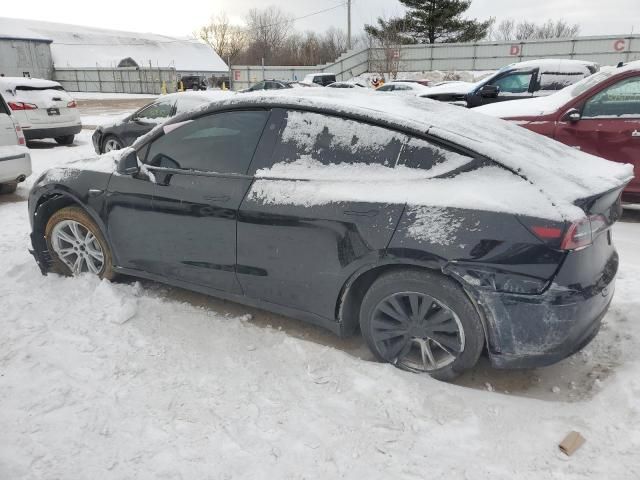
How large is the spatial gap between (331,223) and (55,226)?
254cm

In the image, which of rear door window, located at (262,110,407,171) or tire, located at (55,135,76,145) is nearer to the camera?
rear door window, located at (262,110,407,171)

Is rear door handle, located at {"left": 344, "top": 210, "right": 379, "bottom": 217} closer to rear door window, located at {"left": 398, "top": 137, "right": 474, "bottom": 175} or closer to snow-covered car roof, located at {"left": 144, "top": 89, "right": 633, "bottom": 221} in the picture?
rear door window, located at {"left": 398, "top": 137, "right": 474, "bottom": 175}

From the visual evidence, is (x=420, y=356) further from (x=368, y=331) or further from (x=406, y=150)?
(x=406, y=150)

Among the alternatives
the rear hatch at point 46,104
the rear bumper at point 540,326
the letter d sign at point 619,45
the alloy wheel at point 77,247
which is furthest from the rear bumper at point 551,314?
the letter d sign at point 619,45

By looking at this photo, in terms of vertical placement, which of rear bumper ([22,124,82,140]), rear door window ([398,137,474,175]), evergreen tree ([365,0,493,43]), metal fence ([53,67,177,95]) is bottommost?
rear bumper ([22,124,82,140])

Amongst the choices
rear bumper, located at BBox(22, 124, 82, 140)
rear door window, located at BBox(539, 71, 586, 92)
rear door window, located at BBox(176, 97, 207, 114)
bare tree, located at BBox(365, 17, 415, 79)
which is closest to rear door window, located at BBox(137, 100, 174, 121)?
rear door window, located at BBox(176, 97, 207, 114)

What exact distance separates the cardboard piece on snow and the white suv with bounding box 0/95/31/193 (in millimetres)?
7257

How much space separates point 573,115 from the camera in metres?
5.54

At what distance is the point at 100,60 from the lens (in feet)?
174

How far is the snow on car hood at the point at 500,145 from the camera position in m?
2.28

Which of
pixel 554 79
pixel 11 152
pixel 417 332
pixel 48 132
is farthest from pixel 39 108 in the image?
pixel 554 79

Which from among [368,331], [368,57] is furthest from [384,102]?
[368,57]

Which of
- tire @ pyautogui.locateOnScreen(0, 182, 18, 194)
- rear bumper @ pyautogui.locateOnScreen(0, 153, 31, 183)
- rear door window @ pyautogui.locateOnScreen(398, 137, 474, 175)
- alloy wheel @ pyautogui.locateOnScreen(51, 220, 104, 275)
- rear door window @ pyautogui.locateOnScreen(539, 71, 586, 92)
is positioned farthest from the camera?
rear door window @ pyautogui.locateOnScreen(539, 71, 586, 92)

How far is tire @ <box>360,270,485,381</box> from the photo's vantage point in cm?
243
